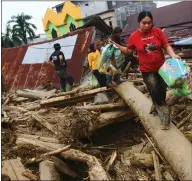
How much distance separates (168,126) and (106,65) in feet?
7.37

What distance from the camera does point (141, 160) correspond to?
4.08 metres

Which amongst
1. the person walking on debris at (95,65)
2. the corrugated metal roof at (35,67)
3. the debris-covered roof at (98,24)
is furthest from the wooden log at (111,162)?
the debris-covered roof at (98,24)

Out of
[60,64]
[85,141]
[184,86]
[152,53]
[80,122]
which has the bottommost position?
[85,141]

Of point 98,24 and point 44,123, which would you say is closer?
point 44,123

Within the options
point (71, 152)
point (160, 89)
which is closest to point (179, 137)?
point (160, 89)

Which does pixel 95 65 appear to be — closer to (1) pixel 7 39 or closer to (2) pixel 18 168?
(2) pixel 18 168

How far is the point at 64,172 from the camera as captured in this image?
457 cm

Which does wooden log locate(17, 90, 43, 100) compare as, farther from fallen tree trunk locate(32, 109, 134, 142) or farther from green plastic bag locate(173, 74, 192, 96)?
green plastic bag locate(173, 74, 192, 96)

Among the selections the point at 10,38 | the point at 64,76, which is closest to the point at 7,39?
the point at 10,38

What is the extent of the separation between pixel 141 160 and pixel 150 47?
158cm

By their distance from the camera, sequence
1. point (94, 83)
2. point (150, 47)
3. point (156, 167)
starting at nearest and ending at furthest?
point (156, 167)
point (150, 47)
point (94, 83)

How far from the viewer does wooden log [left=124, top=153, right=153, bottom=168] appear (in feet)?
13.2

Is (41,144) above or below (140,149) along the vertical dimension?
above

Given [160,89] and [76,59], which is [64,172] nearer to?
[160,89]
